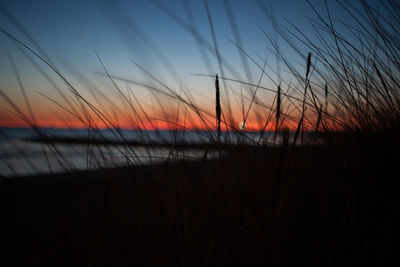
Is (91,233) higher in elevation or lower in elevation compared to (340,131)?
lower

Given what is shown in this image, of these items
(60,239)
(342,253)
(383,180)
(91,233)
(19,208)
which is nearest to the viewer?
(342,253)

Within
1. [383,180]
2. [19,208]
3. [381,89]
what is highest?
[381,89]

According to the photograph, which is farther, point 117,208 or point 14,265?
point 117,208

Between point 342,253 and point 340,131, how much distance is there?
750mm

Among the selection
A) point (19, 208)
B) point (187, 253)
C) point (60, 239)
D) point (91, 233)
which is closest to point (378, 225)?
point (187, 253)

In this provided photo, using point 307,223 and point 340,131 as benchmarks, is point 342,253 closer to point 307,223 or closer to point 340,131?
point 307,223

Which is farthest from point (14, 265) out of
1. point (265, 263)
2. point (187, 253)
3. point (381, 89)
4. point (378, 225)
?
point (381, 89)

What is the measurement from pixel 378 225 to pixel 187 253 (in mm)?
493

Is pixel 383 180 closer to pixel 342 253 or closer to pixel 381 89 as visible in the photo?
pixel 342 253

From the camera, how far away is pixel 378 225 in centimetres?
56

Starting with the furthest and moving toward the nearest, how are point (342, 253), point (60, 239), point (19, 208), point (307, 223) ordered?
1. point (19, 208)
2. point (60, 239)
3. point (307, 223)
4. point (342, 253)

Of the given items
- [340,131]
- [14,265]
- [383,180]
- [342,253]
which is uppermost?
[340,131]

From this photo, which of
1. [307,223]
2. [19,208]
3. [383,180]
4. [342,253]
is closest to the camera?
[342,253]

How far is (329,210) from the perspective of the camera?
0.73 metres
